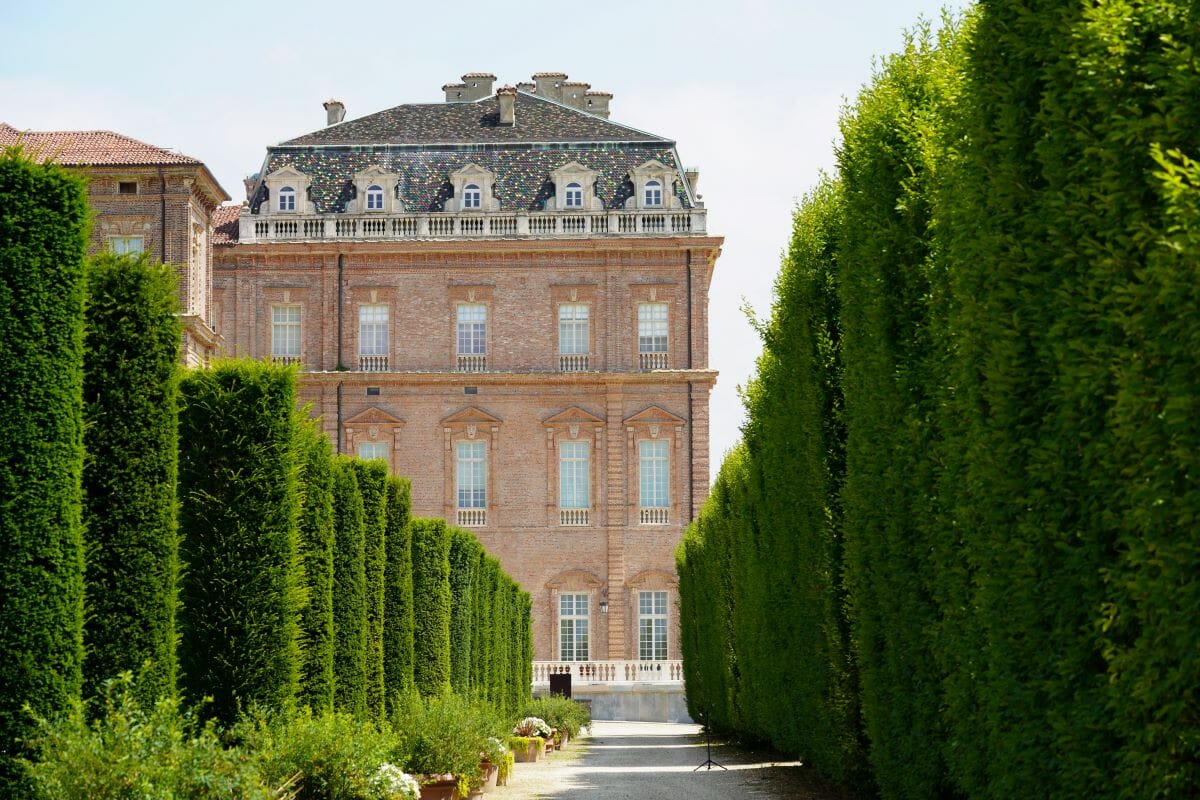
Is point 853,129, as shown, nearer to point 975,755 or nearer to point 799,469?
point 799,469

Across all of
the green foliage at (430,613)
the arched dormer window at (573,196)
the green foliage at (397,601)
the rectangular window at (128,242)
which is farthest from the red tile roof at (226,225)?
the green foliage at (397,601)

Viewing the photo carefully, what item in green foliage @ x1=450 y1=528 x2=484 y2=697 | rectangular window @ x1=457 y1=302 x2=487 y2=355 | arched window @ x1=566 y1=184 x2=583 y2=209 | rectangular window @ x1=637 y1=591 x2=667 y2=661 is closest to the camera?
green foliage @ x1=450 y1=528 x2=484 y2=697

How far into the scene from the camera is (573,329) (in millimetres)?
44156

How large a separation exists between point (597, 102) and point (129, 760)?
43785 millimetres

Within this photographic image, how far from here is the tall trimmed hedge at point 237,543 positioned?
1159cm

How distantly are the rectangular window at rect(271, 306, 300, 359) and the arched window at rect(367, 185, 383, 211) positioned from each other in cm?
375

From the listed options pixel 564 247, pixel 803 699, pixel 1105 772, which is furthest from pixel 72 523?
pixel 564 247

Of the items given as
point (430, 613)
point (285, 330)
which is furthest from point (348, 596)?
point (285, 330)

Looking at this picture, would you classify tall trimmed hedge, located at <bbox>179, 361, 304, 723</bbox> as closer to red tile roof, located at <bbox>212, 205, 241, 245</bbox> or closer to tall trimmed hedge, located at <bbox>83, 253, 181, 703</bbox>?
tall trimmed hedge, located at <bbox>83, 253, 181, 703</bbox>

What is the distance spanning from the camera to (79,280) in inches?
354

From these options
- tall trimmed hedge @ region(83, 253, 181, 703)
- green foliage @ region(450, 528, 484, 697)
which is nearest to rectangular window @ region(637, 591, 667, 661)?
green foliage @ region(450, 528, 484, 697)

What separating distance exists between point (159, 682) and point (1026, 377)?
19.0ft

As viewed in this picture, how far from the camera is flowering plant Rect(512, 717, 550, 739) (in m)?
25.7

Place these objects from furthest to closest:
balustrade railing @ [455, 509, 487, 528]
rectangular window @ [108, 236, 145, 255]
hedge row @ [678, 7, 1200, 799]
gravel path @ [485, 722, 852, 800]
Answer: balustrade railing @ [455, 509, 487, 528], rectangular window @ [108, 236, 145, 255], gravel path @ [485, 722, 852, 800], hedge row @ [678, 7, 1200, 799]
